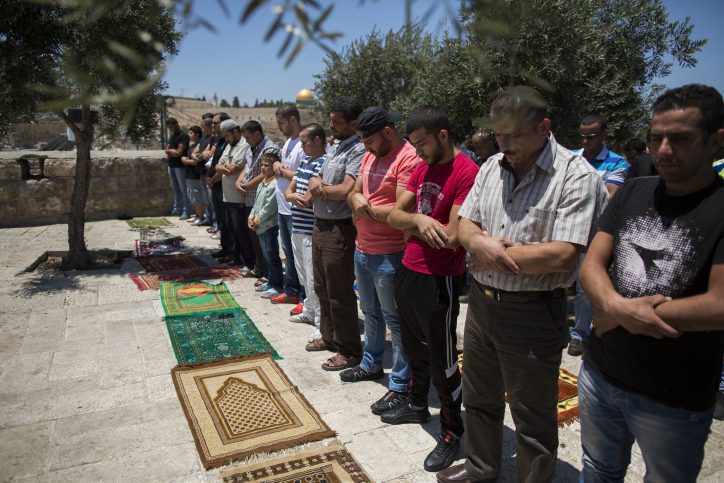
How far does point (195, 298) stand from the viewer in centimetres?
530

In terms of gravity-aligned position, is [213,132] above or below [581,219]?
above

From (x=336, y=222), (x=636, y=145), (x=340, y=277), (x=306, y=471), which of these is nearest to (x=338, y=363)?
(x=340, y=277)

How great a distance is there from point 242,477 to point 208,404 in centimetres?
82

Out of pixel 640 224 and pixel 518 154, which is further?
pixel 518 154

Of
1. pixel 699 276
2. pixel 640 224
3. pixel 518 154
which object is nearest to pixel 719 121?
pixel 640 224

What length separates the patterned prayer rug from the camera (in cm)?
295

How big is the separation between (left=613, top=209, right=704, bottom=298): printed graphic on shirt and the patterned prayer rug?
1313mm

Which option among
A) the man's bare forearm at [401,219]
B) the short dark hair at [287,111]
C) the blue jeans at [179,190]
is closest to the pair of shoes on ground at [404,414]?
the man's bare forearm at [401,219]

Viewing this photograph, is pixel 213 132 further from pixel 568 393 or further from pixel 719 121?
pixel 719 121

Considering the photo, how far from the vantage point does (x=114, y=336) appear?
4168 millimetres

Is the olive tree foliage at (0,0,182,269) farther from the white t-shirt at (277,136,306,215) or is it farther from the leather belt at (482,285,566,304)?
the leather belt at (482,285,566,304)

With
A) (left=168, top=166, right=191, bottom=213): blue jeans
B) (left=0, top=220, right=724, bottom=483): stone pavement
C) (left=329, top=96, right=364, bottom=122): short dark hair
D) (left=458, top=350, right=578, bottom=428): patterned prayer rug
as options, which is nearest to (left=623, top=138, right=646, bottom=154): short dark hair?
(left=0, top=220, right=724, bottom=483): stone pavement

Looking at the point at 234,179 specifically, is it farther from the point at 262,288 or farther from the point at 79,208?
the point at 79,208

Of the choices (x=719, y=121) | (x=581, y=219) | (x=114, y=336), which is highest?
(x=719, y=121)
